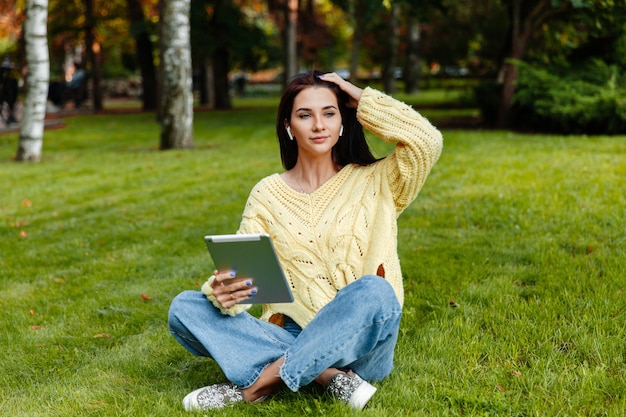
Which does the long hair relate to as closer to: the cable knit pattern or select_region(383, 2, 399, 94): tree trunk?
the cable knit pattern

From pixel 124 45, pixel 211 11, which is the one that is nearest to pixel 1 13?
pixel 124 45

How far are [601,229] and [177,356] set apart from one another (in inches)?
133

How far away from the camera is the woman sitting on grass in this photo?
2.71 m

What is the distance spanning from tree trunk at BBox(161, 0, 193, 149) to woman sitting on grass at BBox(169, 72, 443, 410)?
26.2ft

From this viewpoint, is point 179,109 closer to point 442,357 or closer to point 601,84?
point 601,84

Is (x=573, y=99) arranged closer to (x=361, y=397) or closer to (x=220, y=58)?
(x=361, y=397)

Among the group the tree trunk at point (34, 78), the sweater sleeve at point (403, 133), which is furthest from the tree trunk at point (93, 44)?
the sweater sleeve at point (403, 133)

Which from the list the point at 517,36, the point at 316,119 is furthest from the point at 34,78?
the point at 316,119

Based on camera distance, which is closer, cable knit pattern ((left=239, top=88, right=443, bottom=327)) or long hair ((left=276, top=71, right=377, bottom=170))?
cable knit pattern ((left=239, top=88, right=443, bottom=327))

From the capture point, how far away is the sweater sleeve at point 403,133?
9.87ft

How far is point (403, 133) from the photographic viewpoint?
Answer: 300 cm

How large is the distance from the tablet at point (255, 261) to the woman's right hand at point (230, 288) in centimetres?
2

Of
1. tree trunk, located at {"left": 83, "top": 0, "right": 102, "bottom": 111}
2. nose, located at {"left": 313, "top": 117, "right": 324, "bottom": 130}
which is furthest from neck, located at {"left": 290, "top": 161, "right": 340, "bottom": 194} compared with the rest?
tree trunk, located at {"left": 83, "top": 0, "right": 102, "bottom": 111}

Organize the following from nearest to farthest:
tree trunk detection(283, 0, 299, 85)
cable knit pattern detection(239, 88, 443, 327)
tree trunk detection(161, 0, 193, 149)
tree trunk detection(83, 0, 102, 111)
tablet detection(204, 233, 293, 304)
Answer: tablet detection(204, 233, 293, 304)
cable knit pattern detection(239, 88, 443, 327)
tree trunk detection(161, 0, 193, 149)
tree trunk detection(283, 0, 299, 85)
tree trunk detection(83, 0, 102, 111)
